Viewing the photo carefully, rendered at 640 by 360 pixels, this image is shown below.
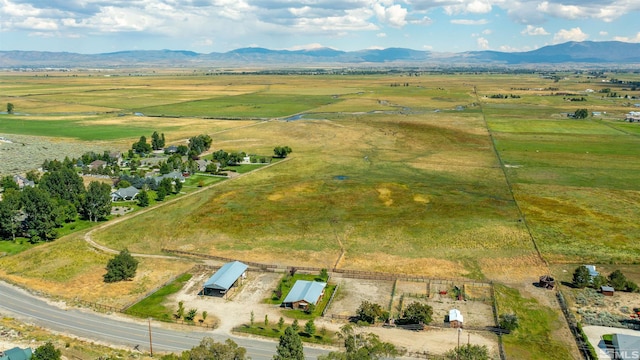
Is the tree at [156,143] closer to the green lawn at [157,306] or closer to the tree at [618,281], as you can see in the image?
the green lawn at [157,306]

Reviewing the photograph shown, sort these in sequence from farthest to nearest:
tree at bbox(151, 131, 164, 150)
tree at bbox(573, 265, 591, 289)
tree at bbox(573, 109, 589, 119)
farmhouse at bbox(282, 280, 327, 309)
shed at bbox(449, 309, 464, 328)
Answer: tree at bbox(573, 109, 589, 119)
tree at bbox(151, 131, 164, 150)
tree at bbox(573, 265, 591, 289)
farmhouse at bbox(282, 280, 327, 309)
shed at bbox(449, 309, 464, 328)

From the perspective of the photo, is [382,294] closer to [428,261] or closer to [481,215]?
[428,261]

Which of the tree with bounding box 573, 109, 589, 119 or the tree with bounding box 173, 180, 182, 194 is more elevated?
the tree with bounding box 573, 109, 589, 119

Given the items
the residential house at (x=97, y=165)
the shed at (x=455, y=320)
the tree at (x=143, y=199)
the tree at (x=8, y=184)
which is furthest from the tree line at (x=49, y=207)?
the shed at (x=455, y=320)

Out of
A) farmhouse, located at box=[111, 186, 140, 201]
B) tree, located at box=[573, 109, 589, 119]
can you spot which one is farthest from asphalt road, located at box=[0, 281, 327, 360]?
tree, located at box=[573, 109, 589, 119]

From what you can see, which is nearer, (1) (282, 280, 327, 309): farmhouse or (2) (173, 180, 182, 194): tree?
(1) (282, 280, 327, 309): farmhouse

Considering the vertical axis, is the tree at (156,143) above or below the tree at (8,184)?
above

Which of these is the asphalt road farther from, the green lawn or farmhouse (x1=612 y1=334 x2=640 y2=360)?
farmhouse (x1=612 y1=334 x2=640 y2=360)
